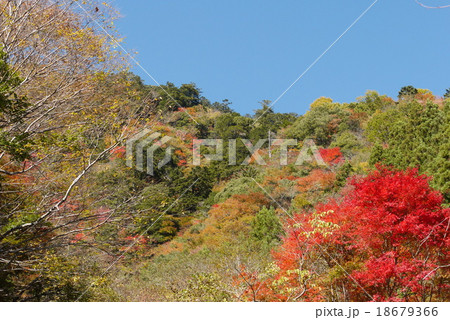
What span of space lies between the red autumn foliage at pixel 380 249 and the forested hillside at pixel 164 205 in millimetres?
39

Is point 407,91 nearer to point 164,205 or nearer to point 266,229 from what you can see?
point 266,229

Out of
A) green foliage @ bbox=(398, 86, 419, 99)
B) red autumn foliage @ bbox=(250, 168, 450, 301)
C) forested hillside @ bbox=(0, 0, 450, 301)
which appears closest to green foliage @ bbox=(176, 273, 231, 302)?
forested hillside @ bbox=(0, 0, 450, 301)

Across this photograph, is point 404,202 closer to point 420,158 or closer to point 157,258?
point 420,158

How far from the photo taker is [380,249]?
9.44m

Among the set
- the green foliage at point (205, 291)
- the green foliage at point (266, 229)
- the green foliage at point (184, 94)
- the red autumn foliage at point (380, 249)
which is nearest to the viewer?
the green foliage at point (205, 291)

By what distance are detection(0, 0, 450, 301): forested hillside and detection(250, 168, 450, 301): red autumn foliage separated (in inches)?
1.5

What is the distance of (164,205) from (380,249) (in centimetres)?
480

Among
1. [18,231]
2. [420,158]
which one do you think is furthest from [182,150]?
[18,231]

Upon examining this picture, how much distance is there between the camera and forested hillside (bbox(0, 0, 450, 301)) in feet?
22.6

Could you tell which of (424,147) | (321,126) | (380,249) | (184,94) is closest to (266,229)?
(424,147)

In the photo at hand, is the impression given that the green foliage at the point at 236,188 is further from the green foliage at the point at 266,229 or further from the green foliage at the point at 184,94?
the green foliage at the point at 184,94

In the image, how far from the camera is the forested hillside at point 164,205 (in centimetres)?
689

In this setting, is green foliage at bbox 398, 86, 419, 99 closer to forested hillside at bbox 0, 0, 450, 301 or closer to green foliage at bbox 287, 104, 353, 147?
green foliage at bbox 287, 104, 353, 147

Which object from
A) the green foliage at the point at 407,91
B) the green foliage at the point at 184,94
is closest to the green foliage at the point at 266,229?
the green foliage at the point at 184,94
